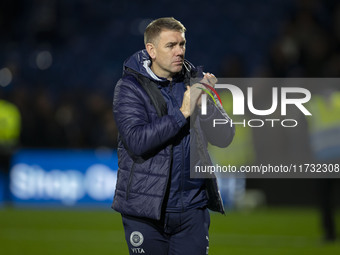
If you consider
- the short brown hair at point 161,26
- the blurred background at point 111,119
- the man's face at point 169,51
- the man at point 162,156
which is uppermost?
the blurred background at point 111,119

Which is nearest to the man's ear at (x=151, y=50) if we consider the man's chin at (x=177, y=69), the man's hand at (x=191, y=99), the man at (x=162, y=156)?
the man at (x=162, y=156)

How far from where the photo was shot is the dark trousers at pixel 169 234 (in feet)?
14.4

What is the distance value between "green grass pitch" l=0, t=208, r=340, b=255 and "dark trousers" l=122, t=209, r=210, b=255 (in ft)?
15.0

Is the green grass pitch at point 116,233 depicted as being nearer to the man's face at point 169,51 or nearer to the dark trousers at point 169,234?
the dark trousers at point 169,234

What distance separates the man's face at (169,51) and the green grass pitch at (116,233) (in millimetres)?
4937

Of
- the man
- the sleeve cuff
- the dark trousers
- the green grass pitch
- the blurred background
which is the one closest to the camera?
the sleeve cuff

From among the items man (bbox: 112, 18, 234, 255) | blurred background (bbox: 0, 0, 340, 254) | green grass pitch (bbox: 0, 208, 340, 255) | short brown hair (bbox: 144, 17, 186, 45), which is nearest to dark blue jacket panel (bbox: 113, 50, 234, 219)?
man (bbox: 112, 18, 234, 255)

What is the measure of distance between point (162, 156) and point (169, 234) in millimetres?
514

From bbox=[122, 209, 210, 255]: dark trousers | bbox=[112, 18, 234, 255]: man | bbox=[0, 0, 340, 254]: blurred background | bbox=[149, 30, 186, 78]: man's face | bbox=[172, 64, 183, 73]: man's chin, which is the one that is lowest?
bbox=[122, 209, 210, 255]: dark trousers

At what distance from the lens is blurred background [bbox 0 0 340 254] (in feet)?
33.3

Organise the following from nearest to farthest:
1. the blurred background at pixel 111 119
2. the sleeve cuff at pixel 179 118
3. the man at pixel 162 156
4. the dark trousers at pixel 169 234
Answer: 1. the sleeve cuff at pixel 179 118
2. the man at pixel 162 156
3. the dark trousers at pixel 169 234
4. the blurred background at pixel 111 119

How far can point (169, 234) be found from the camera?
177 inches

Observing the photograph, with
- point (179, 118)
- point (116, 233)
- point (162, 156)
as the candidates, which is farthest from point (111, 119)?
point (179, 118)

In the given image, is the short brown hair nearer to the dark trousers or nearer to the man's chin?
the man's chin
